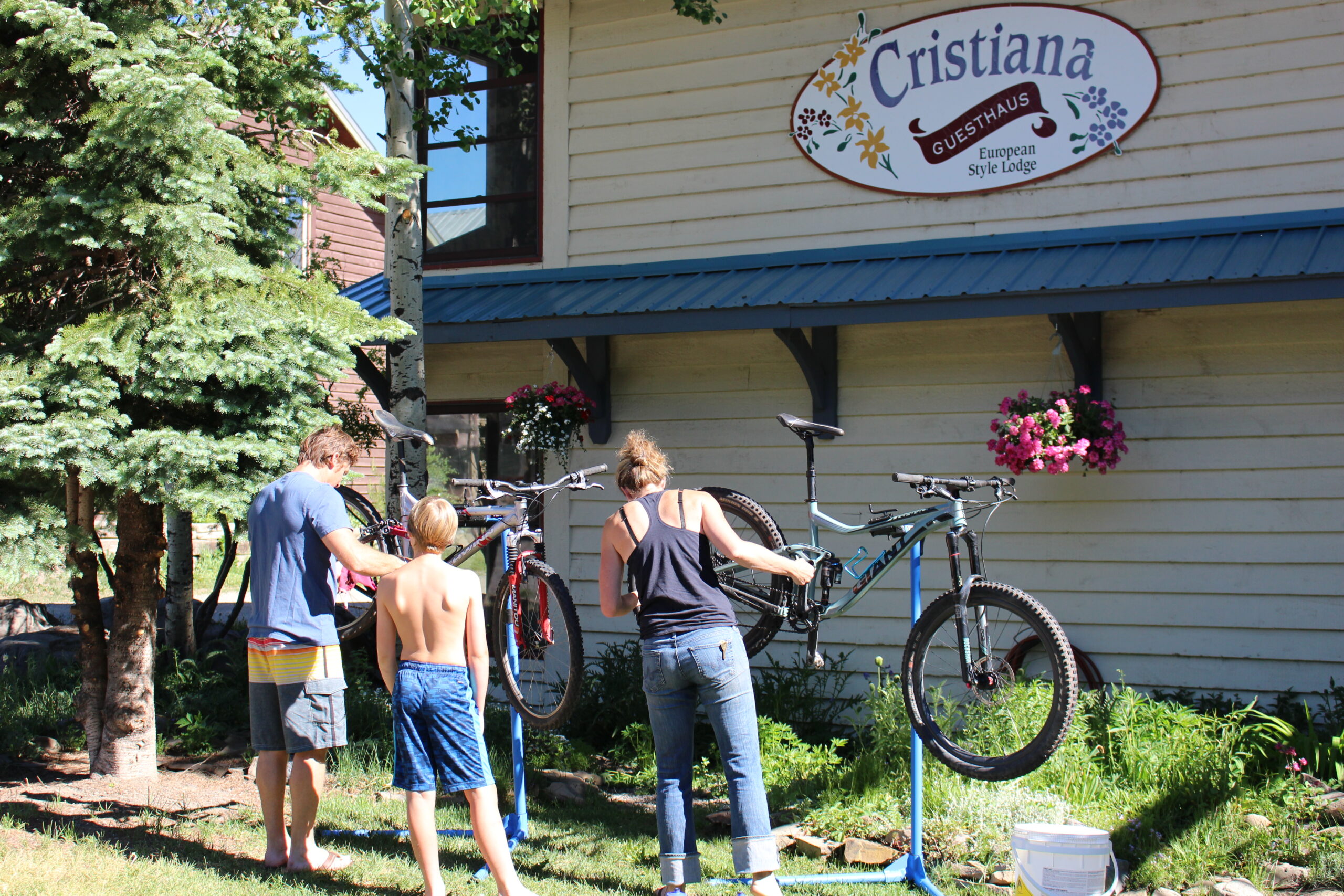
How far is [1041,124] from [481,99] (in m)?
4.22

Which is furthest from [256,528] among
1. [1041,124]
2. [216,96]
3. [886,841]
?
[1041,124]

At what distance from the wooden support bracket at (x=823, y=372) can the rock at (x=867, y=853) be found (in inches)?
102

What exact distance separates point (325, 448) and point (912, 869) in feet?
10.2

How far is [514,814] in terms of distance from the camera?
511 cm

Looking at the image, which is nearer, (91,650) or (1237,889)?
(1237,889)

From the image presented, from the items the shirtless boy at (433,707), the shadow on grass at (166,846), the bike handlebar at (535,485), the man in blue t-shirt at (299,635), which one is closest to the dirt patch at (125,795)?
the shadow on grass at (166,846)

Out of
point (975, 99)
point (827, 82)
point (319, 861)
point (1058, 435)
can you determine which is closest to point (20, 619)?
point (319, 861)

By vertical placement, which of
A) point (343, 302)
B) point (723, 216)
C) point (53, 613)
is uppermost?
point (723, 216)

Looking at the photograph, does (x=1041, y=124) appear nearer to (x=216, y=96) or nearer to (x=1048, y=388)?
(x=1048, y=388)

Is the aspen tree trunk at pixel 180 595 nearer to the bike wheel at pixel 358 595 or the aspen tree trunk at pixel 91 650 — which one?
the bike wheel at pixel 358 595

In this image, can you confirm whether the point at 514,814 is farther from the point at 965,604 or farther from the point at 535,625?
the point at 965,604

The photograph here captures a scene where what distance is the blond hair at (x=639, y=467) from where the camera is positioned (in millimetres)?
4156

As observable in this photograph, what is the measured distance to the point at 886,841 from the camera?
5102 millimetres

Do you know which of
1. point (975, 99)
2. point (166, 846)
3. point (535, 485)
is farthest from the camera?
point (975, 99)
